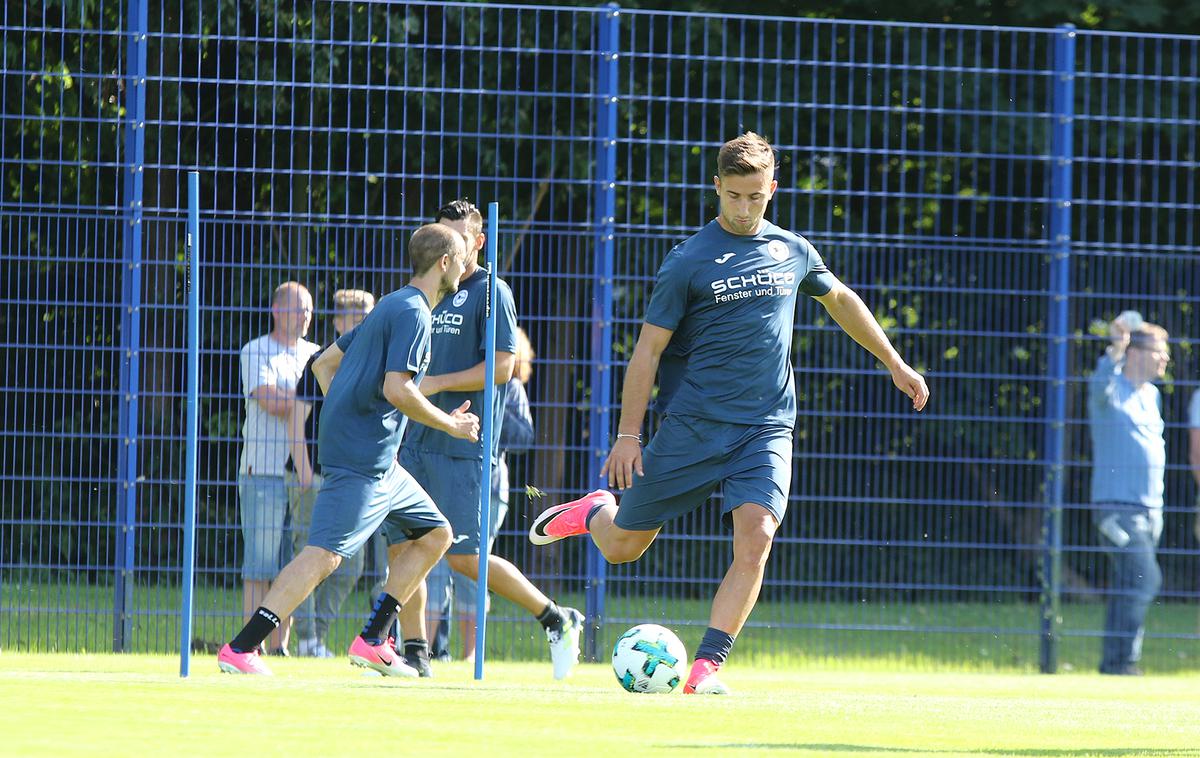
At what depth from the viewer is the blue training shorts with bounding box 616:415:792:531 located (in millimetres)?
6691

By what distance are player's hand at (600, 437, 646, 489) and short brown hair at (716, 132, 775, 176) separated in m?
1.04

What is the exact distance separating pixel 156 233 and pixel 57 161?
0.66 m

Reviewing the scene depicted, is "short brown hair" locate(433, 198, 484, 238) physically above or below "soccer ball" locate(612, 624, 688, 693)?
above

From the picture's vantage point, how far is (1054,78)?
10.4 m

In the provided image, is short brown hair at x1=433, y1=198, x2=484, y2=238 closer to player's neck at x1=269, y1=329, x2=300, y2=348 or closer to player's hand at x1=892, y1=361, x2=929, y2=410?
player's neck at x1=269, y1=329, x2=300, y2=348

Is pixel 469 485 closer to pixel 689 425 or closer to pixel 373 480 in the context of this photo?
pixel 373 480

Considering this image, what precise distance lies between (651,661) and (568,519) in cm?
97

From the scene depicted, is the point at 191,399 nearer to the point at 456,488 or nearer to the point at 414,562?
the point at 414,562

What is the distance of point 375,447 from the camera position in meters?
7.18

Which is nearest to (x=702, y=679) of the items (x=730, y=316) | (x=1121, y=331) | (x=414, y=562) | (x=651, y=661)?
(x=651, y=661)

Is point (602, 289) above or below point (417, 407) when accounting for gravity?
above

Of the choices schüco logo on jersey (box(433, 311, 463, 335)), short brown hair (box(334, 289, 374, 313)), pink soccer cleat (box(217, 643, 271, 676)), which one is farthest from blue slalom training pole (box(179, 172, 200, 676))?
short brown hair (box(334, 289, 374, 313))

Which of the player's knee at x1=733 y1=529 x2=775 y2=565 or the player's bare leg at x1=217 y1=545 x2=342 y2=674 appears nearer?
the player's knee at x1=733 y1=529 x2=775 y2=565

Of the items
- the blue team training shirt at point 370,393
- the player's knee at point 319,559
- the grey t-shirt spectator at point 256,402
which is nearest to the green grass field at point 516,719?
the player's knee at point 319,559
